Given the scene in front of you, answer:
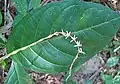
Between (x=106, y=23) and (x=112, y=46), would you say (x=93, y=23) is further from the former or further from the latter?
(x=112, y=46)

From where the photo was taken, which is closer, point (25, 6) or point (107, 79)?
point (25, 6)

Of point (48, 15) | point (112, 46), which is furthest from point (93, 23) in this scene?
point (112, 46)

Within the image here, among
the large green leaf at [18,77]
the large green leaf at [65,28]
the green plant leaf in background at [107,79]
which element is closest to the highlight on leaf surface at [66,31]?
the large green leaf at [65,28]

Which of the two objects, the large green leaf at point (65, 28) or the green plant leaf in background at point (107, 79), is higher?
the large green leaf at point (65, 28)

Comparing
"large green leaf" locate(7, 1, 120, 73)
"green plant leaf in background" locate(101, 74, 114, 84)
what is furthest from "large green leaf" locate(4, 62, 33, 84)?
"green plant leaf in background" locate(101, 74, 114, 84)

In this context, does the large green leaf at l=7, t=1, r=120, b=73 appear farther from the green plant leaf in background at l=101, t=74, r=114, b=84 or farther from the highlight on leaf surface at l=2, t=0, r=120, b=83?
the green plant leaf in background at l=101, t=74, r=114, b=84

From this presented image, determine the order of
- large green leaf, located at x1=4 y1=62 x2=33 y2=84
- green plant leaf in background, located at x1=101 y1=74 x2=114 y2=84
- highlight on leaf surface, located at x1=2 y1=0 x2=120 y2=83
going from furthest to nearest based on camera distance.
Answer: green plant leaf in background, located at x1=101 y1=74 x2=114 y2=84 < large green leaf, located at x1=4 y1=62 x2=33 y2=84 < highlight on leaf surface, located at x1=2 y1=0 x2=120 y2=83

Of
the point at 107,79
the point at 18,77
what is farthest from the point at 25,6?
the point at 107,79

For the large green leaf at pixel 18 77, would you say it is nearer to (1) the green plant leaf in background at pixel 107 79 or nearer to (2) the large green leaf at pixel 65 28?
(2) the large green leaf at pixel 65 28

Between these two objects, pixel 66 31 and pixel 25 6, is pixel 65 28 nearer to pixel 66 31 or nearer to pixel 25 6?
pixel 66 31

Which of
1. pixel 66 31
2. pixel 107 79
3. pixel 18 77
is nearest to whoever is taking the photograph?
pixel 66 31
